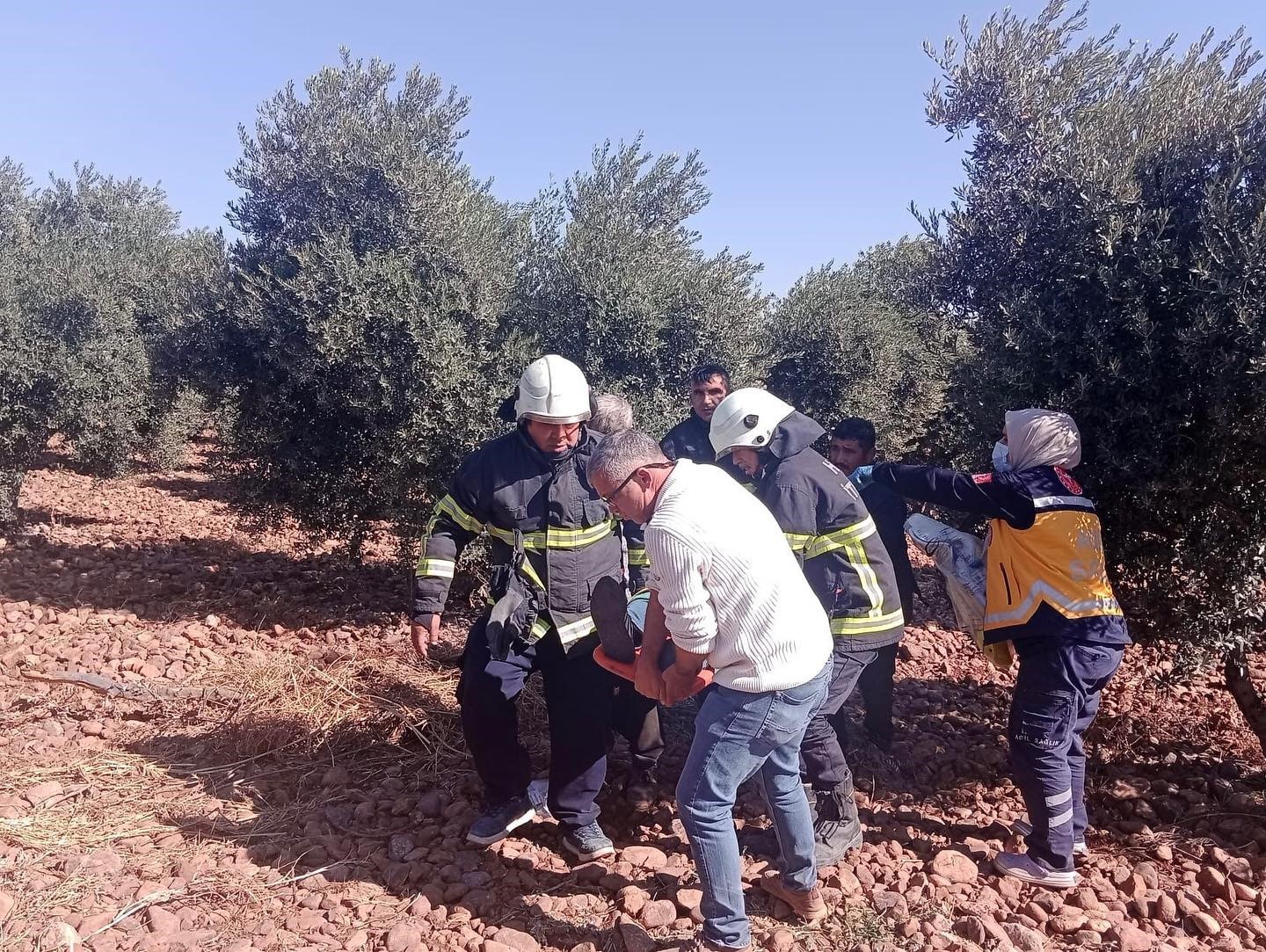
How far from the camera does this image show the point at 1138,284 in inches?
134

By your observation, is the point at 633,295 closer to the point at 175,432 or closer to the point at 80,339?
the point at 80,339

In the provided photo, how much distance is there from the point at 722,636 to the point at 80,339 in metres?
9.80

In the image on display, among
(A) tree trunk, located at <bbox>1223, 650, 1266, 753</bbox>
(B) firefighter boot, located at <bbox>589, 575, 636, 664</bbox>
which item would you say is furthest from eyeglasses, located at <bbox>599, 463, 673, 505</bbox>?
(A) tree trunk, located at <bbox>1223, 650, 1266, 753</bbox>

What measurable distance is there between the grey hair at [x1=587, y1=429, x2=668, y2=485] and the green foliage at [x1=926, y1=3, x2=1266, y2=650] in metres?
1.90

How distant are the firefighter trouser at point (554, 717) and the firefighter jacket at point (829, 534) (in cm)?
93

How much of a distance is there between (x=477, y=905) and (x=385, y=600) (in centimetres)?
448

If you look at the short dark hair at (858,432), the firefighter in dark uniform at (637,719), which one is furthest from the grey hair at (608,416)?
the short dark hair at (858,432)

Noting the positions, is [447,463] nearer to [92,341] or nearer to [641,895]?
[641,895]

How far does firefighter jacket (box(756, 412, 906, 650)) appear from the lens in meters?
3.20

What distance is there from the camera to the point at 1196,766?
4.20 m

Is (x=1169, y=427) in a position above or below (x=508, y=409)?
above

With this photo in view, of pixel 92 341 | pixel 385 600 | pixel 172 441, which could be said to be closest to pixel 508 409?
pixel 385 600

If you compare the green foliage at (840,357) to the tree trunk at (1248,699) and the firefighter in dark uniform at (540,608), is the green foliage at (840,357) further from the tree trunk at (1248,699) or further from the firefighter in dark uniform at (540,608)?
the firefighter in dark uniform at (540,608)

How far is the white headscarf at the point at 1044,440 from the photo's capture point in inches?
123
